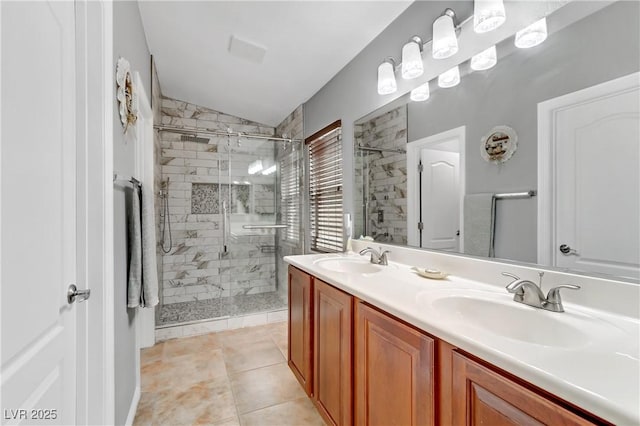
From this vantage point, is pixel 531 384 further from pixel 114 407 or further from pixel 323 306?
pixel 114 407

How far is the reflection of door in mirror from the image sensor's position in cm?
147

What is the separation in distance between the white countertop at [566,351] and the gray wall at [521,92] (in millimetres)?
349

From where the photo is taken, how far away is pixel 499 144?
1265mm

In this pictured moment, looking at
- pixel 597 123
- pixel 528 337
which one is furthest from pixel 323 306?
pixel 597 123

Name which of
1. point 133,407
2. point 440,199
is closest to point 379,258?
point 440,199

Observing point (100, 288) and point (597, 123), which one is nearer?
point (597, 123)

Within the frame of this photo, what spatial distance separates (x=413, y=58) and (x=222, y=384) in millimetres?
2480

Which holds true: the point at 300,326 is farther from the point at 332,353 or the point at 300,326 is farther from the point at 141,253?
the point at 141,253

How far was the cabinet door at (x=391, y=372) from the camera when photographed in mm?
859

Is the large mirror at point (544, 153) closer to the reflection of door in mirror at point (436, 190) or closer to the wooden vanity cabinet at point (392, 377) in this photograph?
the reflection of door in mirror at point (436, 190)

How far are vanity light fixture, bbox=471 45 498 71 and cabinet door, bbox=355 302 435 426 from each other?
124 centimetres

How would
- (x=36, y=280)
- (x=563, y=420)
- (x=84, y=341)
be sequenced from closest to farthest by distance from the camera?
(x=563, y=420)
(x=36, y=280)
(x=84, y=341)

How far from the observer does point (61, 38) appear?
944 millimetres

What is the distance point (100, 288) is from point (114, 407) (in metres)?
0.60
